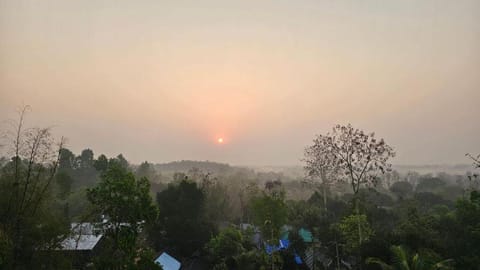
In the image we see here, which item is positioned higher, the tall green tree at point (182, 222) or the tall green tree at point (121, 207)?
the tall green tree at point (121, 207)

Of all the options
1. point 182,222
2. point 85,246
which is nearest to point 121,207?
point 85,246

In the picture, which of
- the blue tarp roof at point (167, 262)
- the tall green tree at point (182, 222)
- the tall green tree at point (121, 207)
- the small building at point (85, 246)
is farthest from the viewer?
the tall green tree at point (182, 222)

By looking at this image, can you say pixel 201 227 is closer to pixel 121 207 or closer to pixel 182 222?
pixel 182 222

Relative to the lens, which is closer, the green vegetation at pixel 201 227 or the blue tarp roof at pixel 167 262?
the green vegetation at pixel 201 227

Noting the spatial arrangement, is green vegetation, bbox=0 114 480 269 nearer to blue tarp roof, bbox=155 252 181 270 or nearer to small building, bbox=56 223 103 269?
small building, bbox=56 223 103 269

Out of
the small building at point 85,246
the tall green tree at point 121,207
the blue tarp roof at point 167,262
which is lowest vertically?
the blue tarp roof at point 167,262

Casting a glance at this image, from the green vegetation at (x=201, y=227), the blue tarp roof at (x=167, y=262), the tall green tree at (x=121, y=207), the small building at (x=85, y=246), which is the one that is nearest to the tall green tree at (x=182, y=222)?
the green vegetation at (x=201, y=227)

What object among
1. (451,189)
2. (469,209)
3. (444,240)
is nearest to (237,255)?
(444,240)

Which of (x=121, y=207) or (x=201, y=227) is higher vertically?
(x=121, y=207)

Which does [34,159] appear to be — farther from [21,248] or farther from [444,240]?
[444,240]

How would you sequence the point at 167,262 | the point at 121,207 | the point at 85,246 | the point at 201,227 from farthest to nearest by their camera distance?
the point at 201,227, the point at 167,262, the point at 85,246, the point at 121,207

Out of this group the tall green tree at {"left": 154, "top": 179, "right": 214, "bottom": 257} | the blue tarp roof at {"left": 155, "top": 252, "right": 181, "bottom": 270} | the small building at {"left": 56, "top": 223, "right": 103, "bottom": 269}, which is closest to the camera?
the small building at {"left": 56, "top": 223, "right": 103, "bottom": 269}

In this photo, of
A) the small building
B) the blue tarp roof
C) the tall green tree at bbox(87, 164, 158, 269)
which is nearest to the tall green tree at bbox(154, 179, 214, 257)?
the blue tarp roof

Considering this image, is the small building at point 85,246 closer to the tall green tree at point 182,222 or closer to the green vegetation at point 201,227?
the green vegetation at point 201,227
